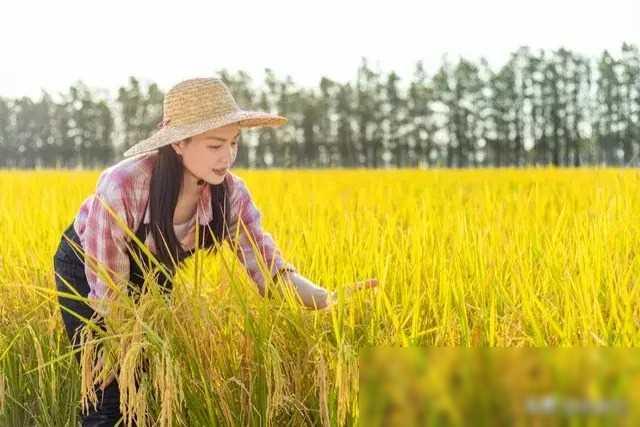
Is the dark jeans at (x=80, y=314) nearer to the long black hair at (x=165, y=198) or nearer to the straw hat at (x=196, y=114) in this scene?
the long black hair at (x=165, y=198)

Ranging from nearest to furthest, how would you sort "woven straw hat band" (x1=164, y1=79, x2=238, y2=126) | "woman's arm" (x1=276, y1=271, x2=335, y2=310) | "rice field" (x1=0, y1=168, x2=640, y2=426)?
"rice field" (x1=0, y1=168, x2=640, y2=426) → "woman's arm" (x1=276, y1=271, x2=335, y2=310) → "woven straw hat band" (x1=164, y1=79, x2=238, y2=126)

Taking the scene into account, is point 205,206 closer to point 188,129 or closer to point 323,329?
point 188,129

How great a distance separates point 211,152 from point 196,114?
0.12 meters

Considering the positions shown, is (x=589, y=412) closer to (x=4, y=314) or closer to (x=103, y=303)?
(x=103, y=303)

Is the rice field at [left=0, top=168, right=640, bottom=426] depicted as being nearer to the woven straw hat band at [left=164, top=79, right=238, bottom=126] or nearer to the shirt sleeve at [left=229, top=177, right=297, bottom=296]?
the shirt sleeve at [left=229, top=177, right=297, bottom=296]

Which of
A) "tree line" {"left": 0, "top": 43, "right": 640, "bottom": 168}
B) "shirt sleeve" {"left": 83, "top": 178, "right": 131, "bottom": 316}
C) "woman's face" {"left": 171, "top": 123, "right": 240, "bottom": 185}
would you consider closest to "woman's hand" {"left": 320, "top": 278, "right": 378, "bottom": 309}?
"woman's face" {"left": 171, "top": 123, "right": 240, "bottom": 185}

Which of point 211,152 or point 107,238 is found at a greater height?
point 211,152

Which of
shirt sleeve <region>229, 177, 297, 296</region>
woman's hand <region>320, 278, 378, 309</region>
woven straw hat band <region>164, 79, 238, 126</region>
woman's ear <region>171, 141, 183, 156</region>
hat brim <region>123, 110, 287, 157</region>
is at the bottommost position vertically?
woman's hand <region>320, 278, 378, 309</region>

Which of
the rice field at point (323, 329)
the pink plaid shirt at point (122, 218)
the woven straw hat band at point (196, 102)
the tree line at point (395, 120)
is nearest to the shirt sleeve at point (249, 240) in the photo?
the pink plaid shirt at point (122, 218)

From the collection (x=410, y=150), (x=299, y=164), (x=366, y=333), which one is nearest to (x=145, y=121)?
(x=299, y=164)

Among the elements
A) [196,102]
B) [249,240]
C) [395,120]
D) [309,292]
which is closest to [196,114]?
[196,102]

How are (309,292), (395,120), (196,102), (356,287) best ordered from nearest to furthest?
1. (356,287)
2. (309,292)
3. (196,102)
4. (395,120)

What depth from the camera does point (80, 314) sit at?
186cm

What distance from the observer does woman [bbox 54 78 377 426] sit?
1710 mm
